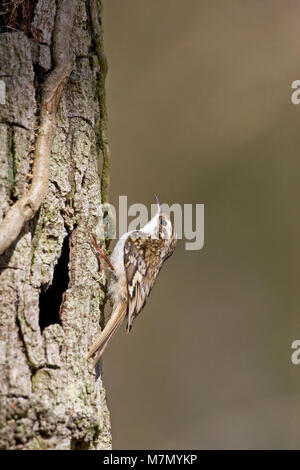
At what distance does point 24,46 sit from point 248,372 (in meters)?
2.80

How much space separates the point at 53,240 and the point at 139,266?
88cm

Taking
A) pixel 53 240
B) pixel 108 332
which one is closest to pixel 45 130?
pixel 53 240

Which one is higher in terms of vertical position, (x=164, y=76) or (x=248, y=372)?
(x=164, y=76)

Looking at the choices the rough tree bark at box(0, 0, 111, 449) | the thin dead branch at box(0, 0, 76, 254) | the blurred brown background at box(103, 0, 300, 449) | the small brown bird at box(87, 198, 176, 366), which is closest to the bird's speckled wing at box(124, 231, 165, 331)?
the small brown bird at box(87, 198, 176, 366)

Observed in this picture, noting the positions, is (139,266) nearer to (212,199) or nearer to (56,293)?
(56,293)

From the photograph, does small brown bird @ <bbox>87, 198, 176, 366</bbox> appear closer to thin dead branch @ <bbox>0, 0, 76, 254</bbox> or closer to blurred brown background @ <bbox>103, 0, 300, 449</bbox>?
thin dead branch @ <bbox>0, 0, 76, 254</bbox>

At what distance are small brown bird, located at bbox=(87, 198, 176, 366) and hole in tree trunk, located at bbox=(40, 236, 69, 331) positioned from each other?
134 millimetres

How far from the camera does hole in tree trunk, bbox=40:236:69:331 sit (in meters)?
2.05

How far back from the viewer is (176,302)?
13.8ft

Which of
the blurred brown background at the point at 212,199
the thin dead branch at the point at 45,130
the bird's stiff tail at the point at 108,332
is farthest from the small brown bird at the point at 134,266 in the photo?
the blurred brown background at the point at 212,199

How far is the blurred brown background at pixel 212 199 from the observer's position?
4004 mm
